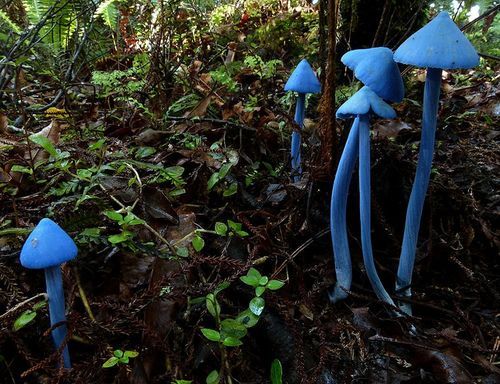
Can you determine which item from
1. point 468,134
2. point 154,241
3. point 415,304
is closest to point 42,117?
point 154,241

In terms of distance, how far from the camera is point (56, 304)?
4.72 feet

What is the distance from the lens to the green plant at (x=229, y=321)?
59.4 inches

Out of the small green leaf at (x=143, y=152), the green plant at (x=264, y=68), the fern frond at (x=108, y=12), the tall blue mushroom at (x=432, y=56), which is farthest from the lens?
the fern frond at (x=108, y=12)

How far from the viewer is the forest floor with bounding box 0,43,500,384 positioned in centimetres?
159

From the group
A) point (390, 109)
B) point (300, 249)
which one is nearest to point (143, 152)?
point (300, 249)

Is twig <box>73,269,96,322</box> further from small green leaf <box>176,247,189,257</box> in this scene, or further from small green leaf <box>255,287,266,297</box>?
small green leaf <box>255,287,266,297</box>

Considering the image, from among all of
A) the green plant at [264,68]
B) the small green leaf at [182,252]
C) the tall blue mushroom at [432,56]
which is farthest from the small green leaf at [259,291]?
the green plant at [264,68]

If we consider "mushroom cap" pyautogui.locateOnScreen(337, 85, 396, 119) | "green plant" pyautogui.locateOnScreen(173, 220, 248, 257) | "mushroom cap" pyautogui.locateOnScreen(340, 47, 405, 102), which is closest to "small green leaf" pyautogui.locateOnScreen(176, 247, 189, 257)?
"green plant" pyautogui.locateOnScreen(173, 220, 248, 257)

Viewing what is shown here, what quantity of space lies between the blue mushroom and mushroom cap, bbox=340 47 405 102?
53 mm

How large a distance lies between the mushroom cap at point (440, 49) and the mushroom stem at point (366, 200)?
0.31m

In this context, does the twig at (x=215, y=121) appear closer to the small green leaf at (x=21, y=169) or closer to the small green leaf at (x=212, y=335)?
the small green leaf at (x=21, y=169)

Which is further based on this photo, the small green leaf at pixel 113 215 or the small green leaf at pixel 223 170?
the small green leaf at pixel 223 170

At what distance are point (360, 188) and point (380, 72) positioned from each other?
17.7 inches

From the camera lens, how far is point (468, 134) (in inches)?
118
